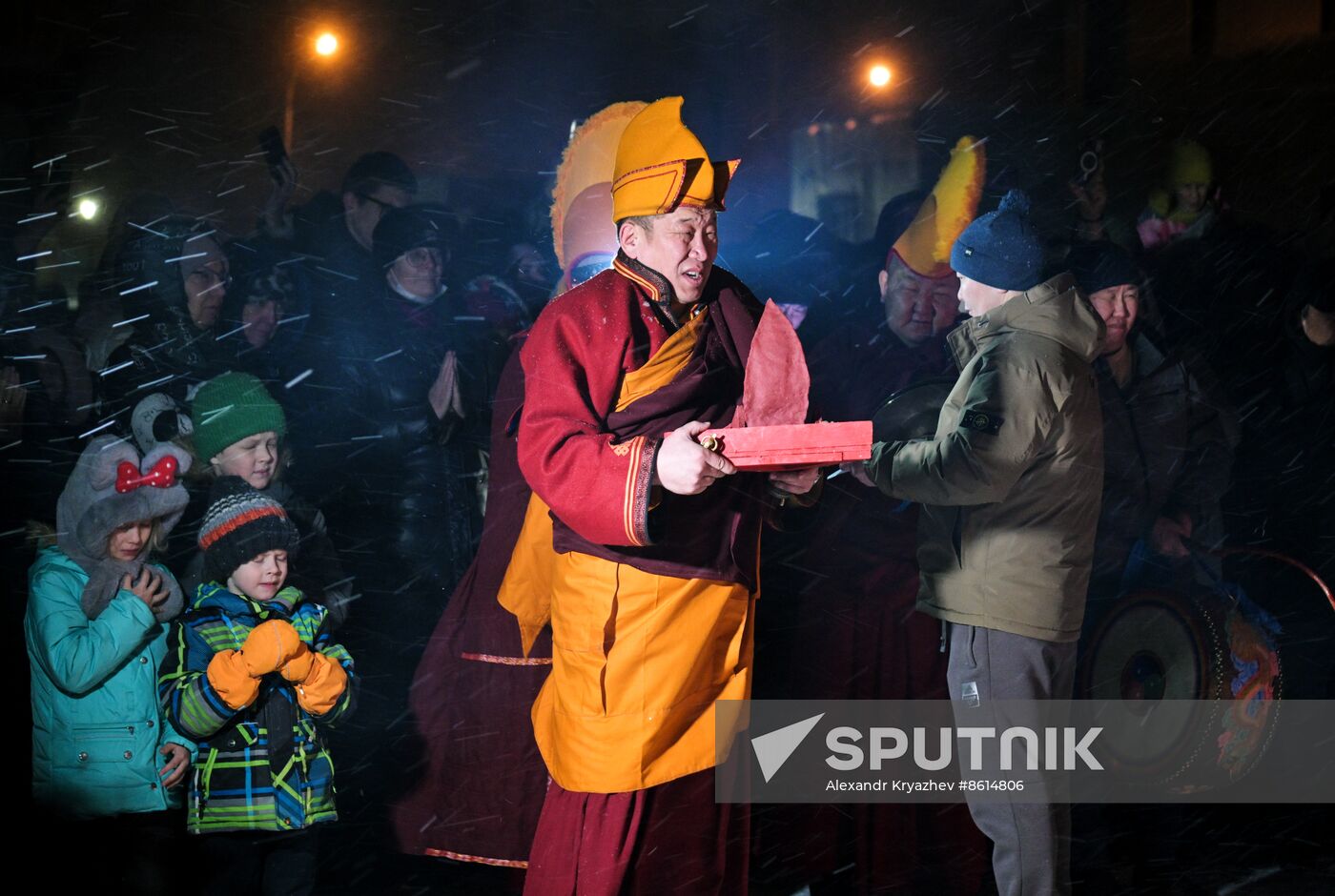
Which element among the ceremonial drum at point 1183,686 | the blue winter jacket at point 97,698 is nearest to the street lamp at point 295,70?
the blue winter jacket at point 97,698

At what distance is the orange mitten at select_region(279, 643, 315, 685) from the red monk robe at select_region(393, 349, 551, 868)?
0.27 meters

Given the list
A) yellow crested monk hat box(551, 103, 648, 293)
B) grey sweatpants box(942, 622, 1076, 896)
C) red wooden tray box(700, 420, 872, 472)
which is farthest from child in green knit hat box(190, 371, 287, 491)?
grey sweatpants box(942, 622, 1076, 896)

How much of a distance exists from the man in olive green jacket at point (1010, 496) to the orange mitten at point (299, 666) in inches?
58.1

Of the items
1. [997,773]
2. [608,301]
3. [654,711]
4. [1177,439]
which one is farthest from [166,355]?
[1177,439]

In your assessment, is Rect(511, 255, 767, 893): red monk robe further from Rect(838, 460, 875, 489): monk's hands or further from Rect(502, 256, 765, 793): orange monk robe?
Rect(838, 460, 875, 489): monk's hands

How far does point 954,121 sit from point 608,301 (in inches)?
44.8

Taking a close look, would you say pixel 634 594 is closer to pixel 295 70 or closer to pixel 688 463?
pixel 688 463

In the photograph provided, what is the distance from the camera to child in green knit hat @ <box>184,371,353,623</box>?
10.6 feet

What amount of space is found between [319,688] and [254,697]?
0.15 meters

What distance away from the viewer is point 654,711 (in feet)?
10.1

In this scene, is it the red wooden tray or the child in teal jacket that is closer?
the red wooden tray

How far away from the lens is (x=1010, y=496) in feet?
11.0

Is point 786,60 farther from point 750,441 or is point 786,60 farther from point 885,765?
point 885,765

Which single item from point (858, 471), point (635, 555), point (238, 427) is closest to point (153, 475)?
point (238, 427)
